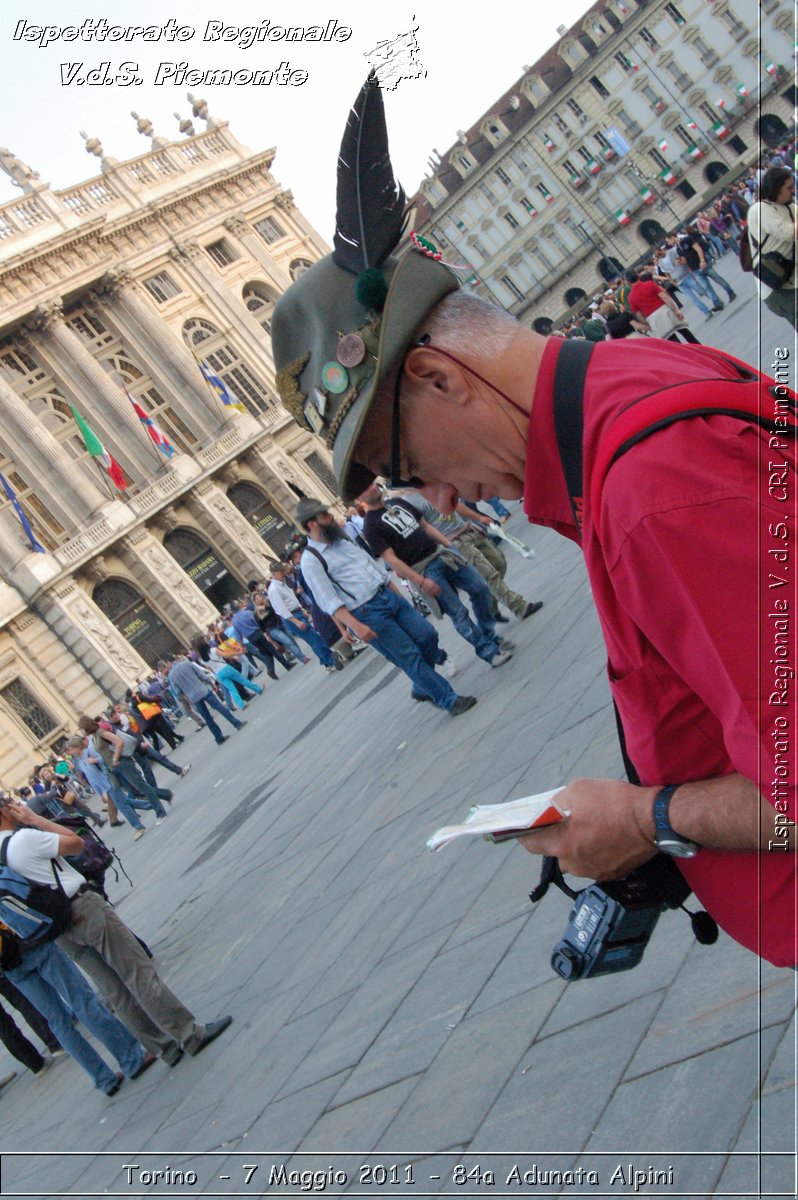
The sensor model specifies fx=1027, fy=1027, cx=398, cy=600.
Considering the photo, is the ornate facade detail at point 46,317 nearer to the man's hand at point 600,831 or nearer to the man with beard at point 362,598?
the man with beard at point 362,598

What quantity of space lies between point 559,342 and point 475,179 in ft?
245

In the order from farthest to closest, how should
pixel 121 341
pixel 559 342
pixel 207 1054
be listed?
pixel 121 341, pixel 207 1054, pixel 559 342

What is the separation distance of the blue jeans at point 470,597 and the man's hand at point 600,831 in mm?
6206

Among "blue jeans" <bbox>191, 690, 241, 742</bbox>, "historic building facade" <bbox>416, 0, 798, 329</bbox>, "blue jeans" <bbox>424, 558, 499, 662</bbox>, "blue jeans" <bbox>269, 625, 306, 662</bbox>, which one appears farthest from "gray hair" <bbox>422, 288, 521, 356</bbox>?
"historic building facade" <bbox>416, 0, 798, 329</bbox>

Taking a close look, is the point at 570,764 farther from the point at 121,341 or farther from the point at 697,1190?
the point at 121,341

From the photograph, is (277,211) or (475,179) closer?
(277,211)

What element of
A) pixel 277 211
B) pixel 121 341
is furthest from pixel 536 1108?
pixel 277 211

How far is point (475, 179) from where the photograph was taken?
70500mm

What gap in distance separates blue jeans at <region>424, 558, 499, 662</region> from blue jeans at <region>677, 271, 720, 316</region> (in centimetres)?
1317

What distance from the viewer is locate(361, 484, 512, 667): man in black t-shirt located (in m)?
7.82

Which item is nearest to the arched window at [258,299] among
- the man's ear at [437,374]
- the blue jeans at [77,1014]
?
the blue jeans at [77,1014]

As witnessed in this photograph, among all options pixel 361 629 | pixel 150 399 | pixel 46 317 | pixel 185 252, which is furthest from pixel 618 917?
pixel 185 252

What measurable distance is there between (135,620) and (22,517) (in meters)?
6.18

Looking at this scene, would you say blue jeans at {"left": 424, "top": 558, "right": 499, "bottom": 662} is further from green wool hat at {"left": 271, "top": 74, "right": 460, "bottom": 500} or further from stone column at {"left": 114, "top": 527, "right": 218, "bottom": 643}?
stone column at {"left": 114, "top": 527, "right": 218, "bottom": 643}
